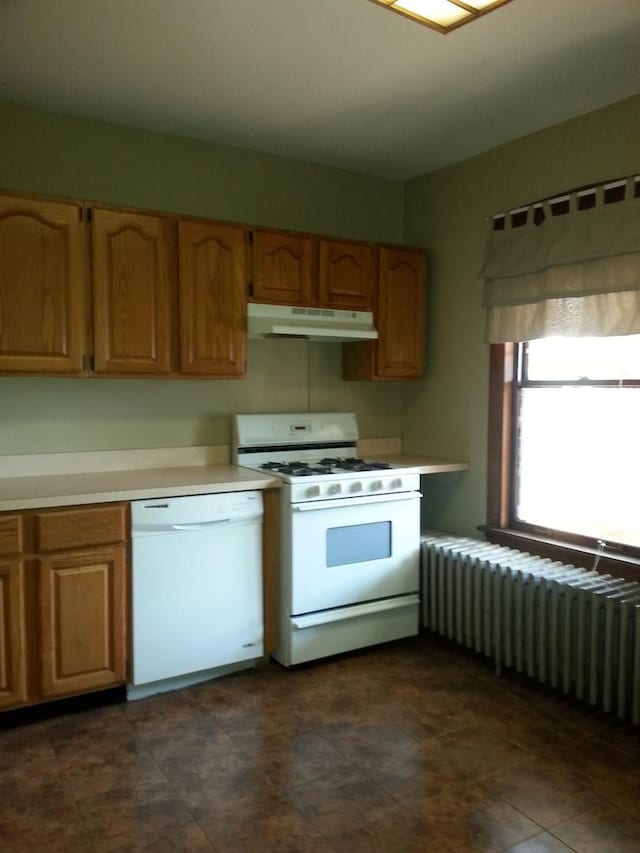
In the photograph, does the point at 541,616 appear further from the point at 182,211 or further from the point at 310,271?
the point at 182,211

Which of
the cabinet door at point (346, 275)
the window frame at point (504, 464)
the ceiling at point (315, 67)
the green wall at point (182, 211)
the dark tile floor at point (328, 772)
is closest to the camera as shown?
the dark tile floor at point (328, 772)

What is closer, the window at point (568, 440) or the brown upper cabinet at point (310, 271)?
the window at point (568, 440)

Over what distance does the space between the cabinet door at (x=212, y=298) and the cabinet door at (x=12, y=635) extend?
1.14 m

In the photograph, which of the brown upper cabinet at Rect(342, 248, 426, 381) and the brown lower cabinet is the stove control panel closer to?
the brown upper cabinet at Rect(342, 248, 426, 381)

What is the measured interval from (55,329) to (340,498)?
1.47 metres

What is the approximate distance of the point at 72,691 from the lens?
262 cm

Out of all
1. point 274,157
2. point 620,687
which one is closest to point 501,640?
point 620,687

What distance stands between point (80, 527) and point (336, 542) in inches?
46.4

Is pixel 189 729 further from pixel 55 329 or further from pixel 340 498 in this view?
pixel 55 329

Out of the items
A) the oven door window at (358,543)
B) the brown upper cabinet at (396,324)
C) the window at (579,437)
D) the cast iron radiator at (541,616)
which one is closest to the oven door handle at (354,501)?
the oven door window at (358,543)

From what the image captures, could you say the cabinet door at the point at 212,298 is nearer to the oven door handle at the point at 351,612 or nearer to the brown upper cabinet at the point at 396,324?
the brown upper cabinet at the point at 396,324

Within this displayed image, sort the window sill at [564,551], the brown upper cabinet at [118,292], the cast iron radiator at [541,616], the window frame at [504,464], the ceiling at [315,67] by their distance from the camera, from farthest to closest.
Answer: the window frame at [504,464]
the window sill at [564,551]
the brown upper cabinet at [118,292]
the cast iron radiator at [541,616]
the ceiling at [315,67]

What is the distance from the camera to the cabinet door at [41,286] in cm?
263

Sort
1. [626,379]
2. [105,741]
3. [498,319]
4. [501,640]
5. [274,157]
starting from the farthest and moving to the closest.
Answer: [274,157]
[498,319]
[501,640]
[626,379]
[105,741]
